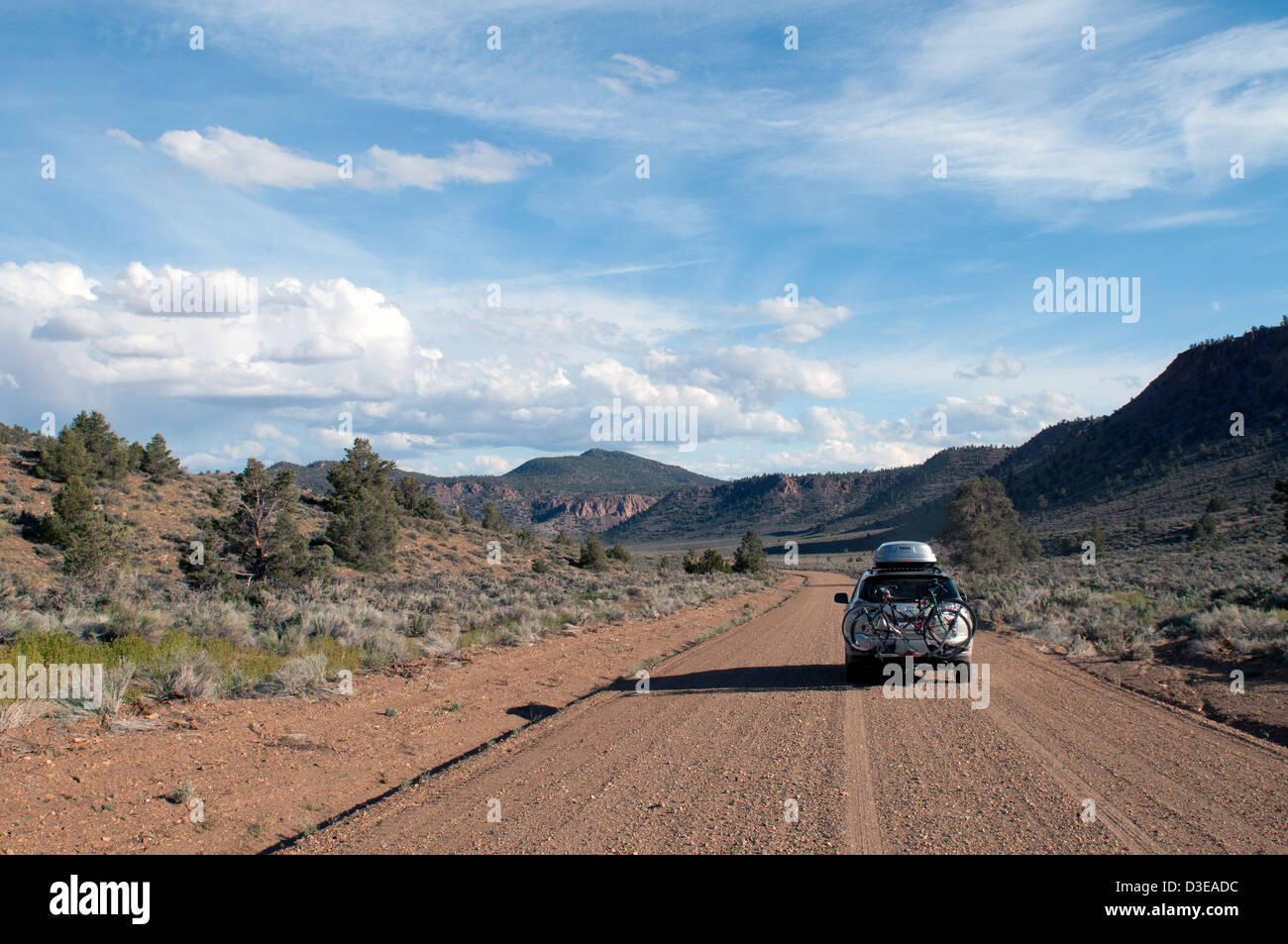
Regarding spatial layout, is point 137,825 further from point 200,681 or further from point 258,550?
point 258,550

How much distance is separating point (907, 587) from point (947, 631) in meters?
1.14

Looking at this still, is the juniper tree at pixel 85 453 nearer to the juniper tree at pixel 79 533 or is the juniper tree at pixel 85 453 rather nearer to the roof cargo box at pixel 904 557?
the juniper tree at pixel 79 533

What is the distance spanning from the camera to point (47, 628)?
34.8ft

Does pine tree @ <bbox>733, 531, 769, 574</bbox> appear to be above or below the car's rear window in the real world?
below

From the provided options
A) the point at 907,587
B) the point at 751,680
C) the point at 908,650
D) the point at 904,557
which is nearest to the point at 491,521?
the point at 904,557

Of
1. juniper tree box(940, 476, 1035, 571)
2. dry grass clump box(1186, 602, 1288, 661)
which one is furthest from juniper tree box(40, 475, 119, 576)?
juniper tree box(940, 476, 1035, 571)

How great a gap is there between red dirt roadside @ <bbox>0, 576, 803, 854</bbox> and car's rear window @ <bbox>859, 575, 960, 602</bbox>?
15.8ft

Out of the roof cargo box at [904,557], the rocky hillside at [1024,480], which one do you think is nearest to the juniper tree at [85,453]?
the roof cargo box at [904,557]

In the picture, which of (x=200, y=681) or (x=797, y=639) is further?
(x=797, y=639)

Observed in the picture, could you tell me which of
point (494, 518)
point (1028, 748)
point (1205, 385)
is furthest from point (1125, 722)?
point (1205, 385)

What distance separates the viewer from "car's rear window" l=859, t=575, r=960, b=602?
1105 centimetres

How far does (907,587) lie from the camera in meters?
11.6

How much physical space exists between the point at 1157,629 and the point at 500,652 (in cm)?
1377

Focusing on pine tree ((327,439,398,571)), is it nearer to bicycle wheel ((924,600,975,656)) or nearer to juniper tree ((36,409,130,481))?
juniper tree ((36,409,130,481))
